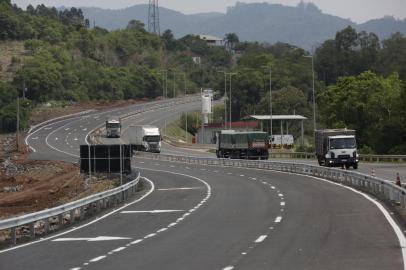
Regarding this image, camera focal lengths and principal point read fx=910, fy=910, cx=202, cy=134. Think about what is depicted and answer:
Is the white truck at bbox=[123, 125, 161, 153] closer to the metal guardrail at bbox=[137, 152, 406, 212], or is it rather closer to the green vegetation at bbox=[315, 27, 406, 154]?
the metal guardrail at bbox=[137, 152, 406, 212]

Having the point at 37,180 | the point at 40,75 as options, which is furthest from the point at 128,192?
the point at 40,75

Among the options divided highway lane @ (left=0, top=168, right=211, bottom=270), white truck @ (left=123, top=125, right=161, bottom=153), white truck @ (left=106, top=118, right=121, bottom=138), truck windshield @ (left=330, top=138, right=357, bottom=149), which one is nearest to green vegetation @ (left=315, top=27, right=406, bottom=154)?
white truck @ (left=123, top=125, right=161, bottom=153)

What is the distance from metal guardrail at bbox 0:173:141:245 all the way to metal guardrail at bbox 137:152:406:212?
1044 centimetres

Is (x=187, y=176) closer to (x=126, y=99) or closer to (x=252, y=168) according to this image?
(x=252, y=168)

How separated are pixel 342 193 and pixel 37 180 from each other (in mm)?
44994

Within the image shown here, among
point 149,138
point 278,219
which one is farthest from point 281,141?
point 278,219

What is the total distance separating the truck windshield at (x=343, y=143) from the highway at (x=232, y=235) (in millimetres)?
15531

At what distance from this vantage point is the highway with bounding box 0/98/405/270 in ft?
57.1

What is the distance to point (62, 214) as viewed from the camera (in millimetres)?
28391

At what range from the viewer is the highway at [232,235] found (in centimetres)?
1741

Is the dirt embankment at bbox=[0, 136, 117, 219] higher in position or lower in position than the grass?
lower

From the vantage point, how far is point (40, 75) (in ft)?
550

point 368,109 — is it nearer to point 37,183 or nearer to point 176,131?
point 37,183

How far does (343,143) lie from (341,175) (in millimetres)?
11728
